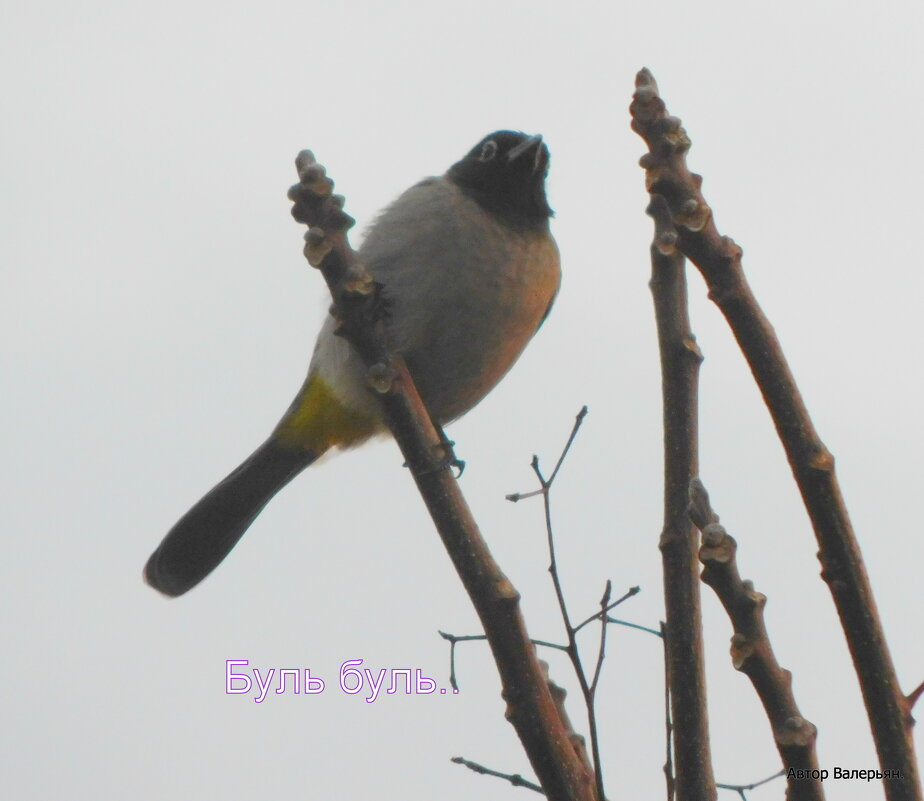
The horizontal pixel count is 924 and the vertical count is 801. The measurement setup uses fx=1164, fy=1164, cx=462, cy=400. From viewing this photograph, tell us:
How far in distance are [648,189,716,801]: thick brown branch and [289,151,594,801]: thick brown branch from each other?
23 cm

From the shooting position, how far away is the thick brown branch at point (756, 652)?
163cm

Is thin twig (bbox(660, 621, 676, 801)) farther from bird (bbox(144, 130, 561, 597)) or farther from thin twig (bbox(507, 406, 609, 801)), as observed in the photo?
bird (bbox(144, 130, 561, 597))

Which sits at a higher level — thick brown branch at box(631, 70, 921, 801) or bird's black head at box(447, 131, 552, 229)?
bird's black head at box(447, 131, 552, 229)

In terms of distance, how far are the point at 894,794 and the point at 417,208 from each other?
3332mm

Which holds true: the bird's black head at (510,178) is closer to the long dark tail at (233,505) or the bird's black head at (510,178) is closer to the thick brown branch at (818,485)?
the long dark tail at (233,505)

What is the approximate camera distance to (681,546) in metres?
2.36

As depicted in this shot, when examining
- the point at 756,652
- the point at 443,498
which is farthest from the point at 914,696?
the point at 443,498

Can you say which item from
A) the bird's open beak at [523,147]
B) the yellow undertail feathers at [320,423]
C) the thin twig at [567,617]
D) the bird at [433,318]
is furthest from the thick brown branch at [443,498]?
the bird's open beak at [523,147]

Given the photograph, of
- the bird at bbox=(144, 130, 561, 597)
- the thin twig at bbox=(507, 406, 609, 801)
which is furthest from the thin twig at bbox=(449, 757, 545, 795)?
the bird at bbox=(144, 130, 561, 597)

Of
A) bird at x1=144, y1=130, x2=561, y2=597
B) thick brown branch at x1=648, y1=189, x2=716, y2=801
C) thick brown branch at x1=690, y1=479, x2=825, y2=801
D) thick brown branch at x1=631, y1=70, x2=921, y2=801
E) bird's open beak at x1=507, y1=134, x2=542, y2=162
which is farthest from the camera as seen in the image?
bird's open beak at x1=507, y1=134, x2=542, y2=162

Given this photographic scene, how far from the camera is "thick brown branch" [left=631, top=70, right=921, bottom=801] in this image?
5.85 feet

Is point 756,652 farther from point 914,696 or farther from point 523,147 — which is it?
point 523,147

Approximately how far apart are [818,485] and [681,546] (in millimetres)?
611

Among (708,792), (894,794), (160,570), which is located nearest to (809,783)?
(894,794)
